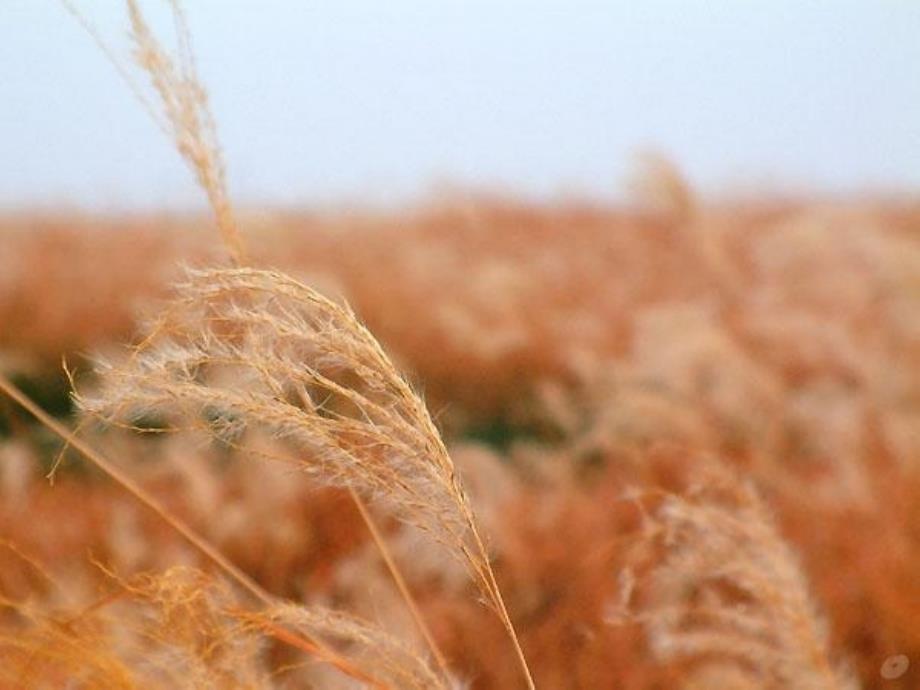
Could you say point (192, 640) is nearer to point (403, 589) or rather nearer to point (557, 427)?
point (403, 589)

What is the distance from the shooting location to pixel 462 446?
12.5 ft

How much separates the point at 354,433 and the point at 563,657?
1635 mm

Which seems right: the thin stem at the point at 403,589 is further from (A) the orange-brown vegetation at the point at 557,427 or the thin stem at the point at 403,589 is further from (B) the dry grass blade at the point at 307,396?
(B) the dry grass blade at the point at 307,396

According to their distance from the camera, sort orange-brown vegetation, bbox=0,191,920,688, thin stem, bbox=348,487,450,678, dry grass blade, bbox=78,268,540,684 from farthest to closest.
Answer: orange-brown vegetation, bbox=0,191,920,688 → thin stem, bbox=348,487,450,678 → dry grass blade, bbox=78,268,540,684

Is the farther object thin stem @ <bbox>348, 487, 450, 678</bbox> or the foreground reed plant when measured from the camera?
thin stem @ <bbox>348, 487, 450, 678</bbox>

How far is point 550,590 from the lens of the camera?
2887mm

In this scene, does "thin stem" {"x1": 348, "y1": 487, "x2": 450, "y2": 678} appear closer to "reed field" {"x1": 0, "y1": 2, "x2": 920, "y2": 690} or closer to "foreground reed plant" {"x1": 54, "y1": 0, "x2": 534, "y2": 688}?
"reed field" {"x1": 0, "y1": 2, "x2": 920, "y2": 690}

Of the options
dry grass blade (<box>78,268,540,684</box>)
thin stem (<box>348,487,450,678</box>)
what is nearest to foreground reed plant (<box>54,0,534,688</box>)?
dry grass blade (<box>78,268,540,684</box>)

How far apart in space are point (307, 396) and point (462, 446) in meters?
2.88

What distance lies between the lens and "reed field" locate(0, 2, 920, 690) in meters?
→ 0.96

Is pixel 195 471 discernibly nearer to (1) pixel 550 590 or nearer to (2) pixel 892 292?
(1) pixel 550 590

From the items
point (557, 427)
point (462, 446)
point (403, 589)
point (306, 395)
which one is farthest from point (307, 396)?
point (557, 427)

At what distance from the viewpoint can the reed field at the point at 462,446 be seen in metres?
0.96

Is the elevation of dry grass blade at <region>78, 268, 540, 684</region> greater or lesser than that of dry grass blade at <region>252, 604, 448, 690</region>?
greater
